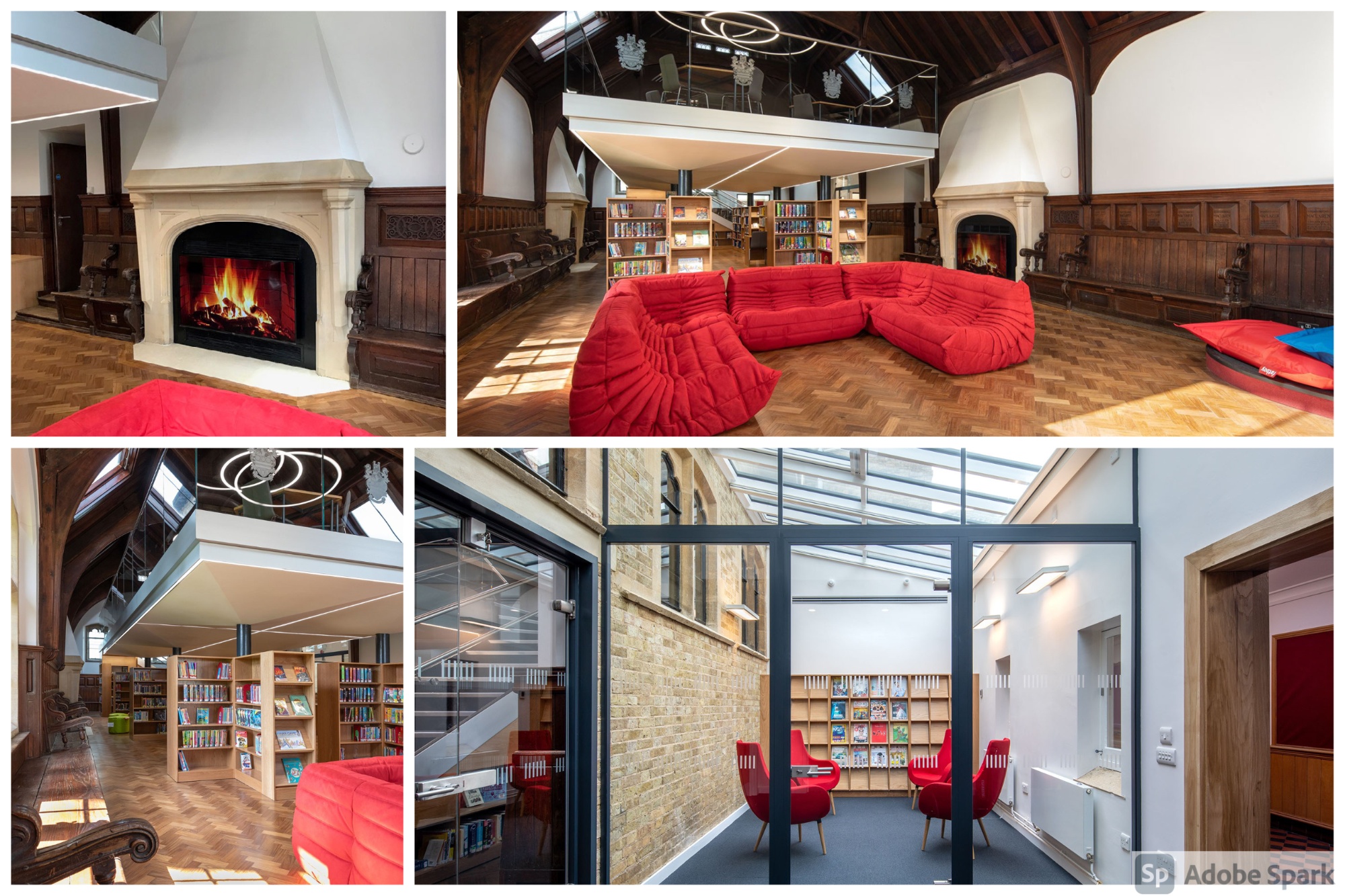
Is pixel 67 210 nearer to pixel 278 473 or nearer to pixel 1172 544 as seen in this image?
pixel 278 473

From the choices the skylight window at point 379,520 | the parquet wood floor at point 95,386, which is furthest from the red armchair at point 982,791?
the skylight window at point 379,520

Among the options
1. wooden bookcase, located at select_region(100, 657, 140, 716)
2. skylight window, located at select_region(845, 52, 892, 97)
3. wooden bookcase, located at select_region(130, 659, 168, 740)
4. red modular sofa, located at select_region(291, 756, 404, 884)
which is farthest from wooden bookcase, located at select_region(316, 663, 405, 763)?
wooden bookcase, located at select_region(100, 657, 140, 716)

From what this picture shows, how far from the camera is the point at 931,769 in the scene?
4812mm

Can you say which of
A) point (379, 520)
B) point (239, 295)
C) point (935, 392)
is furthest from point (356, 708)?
point (935, 392)

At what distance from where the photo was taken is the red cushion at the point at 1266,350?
5023 mm

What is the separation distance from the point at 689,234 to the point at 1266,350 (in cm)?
515

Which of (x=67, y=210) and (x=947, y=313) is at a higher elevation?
(x=67, y=210)

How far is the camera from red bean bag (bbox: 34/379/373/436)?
305cm

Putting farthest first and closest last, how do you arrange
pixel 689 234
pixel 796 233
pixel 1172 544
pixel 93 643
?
pixel 93 643 → pixel 796 233 → pixel 689 234 → pixel 1172 544

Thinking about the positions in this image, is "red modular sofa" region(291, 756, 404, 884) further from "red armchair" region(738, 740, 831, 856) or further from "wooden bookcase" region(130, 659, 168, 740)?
"wooden bookcase" region(130, 659, 168, 740)

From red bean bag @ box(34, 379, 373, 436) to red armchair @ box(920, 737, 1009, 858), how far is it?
12.0 feet

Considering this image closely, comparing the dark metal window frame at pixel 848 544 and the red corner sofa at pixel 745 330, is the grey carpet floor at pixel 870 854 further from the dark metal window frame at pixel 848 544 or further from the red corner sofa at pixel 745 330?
the red corner sofa at pixel 745 330

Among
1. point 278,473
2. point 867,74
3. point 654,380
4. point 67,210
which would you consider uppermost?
point 867,74

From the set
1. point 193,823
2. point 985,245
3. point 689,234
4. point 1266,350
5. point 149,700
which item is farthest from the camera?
point 149,700
